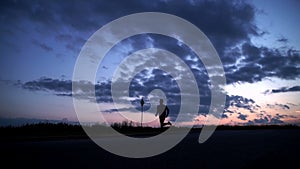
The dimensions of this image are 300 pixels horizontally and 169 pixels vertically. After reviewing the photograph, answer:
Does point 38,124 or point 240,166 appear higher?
point 38,124

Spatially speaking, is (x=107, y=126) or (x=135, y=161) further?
(x=107, y=126)

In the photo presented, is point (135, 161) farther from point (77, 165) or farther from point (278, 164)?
point (278, 164)

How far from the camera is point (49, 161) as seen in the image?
7.96 m

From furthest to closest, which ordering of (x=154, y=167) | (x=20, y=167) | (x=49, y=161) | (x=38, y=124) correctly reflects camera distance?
(x=38, y=124), (x=49, y=161), (x=154, y=167), (x=20, y=167)

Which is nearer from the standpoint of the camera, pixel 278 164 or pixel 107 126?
pixel 278 164

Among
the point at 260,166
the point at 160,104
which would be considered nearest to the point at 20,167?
the point at 260,166

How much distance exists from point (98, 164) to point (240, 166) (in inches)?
135

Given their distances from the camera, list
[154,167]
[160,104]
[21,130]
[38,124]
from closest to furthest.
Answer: [154,167], [160,104], [21,130], [38,124]

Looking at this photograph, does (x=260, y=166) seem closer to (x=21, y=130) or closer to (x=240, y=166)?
(x=240, y=166)

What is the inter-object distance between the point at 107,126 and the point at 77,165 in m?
24.3

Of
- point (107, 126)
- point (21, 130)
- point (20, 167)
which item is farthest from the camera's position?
point (107, 126)

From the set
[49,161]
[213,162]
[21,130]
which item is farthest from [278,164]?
[21,130]

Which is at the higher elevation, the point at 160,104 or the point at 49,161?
the point at 160,104

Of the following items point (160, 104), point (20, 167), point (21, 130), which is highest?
point (160, 104)
